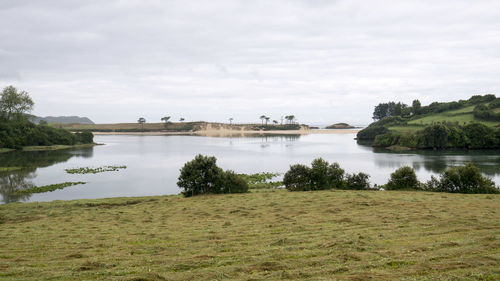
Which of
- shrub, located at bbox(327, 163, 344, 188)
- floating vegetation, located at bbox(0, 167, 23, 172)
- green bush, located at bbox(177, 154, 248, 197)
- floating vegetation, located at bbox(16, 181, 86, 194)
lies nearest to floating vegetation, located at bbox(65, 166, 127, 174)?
floating vegetation, located at bbox(0, 167, 23, 172)

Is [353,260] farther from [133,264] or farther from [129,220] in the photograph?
[129,220]

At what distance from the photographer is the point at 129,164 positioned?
7094 cm

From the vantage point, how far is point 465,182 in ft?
112

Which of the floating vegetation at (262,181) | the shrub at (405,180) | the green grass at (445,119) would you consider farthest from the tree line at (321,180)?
the green grass at (445,119)

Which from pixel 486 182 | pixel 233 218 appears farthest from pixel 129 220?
pixel 486 182

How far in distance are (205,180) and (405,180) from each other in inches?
881

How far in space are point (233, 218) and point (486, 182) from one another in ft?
93.5

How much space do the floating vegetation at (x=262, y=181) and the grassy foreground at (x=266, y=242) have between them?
744 inches

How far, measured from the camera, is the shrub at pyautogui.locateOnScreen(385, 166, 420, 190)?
3650 centimetres

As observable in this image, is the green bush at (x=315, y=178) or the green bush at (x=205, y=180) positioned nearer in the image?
the green bush at (x=205, y=180)

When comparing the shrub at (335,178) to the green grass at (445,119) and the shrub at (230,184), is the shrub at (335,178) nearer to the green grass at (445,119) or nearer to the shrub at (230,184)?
the shrub at (230,184)

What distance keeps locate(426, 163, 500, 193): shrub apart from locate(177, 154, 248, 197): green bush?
70.9 feet

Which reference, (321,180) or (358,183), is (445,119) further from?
(321,180)

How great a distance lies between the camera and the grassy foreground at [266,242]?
389 inches
